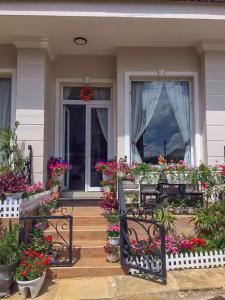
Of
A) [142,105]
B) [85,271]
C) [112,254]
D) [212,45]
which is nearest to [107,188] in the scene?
[142,105]

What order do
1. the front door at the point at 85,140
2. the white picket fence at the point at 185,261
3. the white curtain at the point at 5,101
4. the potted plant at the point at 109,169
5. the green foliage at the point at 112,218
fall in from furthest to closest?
the front door at the point at 85,140
the white curtain at the point at 5,101
the potted plant at the point at 109,169
the green foliage at the point at 112,218
the white picket fence at the point at 185,261

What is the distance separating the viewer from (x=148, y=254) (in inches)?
151

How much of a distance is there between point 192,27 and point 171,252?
12.0 feet

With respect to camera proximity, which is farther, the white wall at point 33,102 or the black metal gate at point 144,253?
the white wall at point 33,102

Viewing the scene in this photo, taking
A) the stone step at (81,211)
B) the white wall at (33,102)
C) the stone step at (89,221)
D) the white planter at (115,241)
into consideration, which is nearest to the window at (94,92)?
the white wall at (33,102)

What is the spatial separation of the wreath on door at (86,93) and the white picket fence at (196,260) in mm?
3736

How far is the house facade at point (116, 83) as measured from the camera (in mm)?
5094

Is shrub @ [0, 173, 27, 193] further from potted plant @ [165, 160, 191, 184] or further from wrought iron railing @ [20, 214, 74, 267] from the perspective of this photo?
potted plant @ [165, 160, 191, 184]

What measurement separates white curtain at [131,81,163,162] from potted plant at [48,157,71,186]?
1328mm

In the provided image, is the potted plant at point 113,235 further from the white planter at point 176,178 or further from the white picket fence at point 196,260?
the white planter at point 176,178

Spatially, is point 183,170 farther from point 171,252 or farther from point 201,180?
point 171,252

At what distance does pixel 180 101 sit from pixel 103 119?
1.63 meters

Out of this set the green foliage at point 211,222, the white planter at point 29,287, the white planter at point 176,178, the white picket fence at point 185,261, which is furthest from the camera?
the white planter at point 176,178

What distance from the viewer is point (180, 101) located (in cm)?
611
